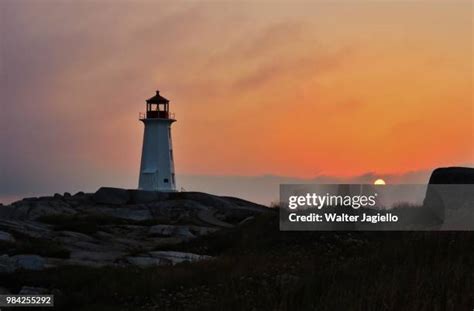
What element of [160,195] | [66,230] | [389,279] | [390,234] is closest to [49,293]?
[389,279]

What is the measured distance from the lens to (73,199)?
49.4 m

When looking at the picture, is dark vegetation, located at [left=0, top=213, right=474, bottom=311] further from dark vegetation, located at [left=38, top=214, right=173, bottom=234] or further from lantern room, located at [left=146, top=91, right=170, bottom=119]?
lantern room, located at [left=146, top=91, right=170, bottom=119]

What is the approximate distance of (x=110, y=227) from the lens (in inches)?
1206

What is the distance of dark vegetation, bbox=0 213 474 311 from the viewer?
8.83 m

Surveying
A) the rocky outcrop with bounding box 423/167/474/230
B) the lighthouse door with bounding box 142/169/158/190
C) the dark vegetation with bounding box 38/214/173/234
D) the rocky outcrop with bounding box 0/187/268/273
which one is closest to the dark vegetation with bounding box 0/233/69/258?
the rocky outcrop with bounding box 0/187/268/273

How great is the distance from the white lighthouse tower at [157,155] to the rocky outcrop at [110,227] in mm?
4008

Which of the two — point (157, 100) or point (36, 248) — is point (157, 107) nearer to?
point (157, 100)

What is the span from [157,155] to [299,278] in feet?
141

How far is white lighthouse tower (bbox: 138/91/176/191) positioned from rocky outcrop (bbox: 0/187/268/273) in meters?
4.01

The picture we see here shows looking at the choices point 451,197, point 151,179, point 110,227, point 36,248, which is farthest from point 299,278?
point 151,179

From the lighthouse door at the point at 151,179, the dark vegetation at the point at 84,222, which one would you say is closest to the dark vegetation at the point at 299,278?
the dark vegetation at the point at 84,222

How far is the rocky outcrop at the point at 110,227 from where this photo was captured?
19234mm

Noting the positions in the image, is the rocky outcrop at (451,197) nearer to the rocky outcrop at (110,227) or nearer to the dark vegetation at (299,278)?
the dark vegetation at (299,278)

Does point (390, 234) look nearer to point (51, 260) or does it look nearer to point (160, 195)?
point (51, 260)
